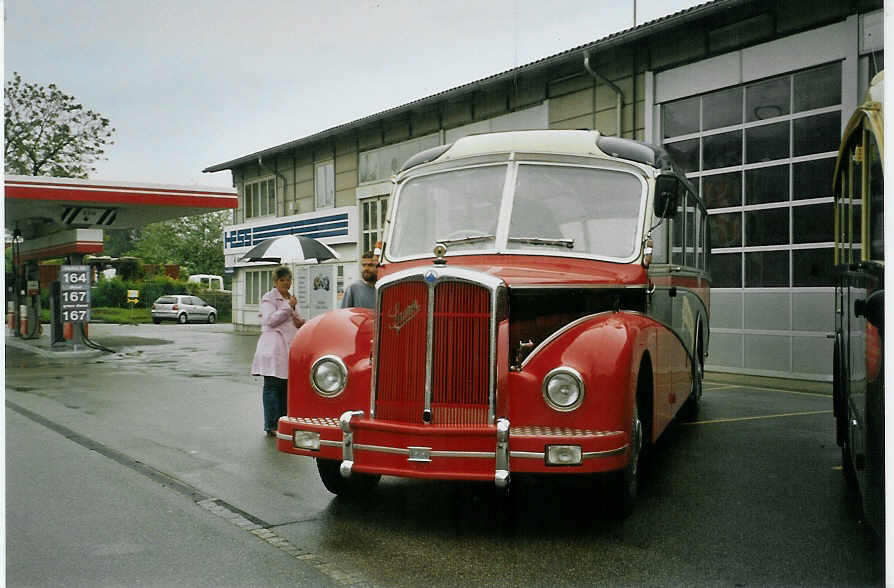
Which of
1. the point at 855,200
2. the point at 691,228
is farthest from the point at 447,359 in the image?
the point at 691,228

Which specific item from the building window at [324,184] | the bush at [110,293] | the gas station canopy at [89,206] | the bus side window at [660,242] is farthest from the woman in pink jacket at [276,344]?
the bush at [110,293]

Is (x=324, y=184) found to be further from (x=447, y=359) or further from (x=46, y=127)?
(x=447, y=359)

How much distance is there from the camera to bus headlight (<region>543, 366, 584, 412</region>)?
4902 millimetres

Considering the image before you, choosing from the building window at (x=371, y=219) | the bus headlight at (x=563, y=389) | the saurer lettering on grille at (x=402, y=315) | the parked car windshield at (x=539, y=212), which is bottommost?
the bus headlight at (x=563, y=389)

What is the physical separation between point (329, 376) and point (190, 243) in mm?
60945

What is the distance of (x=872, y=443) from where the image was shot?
4176 mm

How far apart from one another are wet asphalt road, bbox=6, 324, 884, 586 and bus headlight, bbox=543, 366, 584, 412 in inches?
31.9

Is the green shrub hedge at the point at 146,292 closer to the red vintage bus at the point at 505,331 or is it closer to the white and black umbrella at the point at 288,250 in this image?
the white and black umbrella at the point at 288,250

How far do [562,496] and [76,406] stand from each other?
720 centimetres

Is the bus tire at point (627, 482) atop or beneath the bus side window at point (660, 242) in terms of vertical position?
beneath

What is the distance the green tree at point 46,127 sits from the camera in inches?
219

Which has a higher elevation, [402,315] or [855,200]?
[855,200]

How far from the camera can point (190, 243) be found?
63.5m

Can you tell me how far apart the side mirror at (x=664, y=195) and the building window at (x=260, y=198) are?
2298 centimetres
